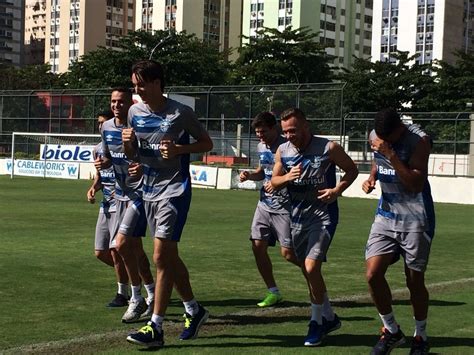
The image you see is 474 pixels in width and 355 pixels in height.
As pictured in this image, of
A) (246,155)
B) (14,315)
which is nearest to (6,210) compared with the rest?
(14,315)

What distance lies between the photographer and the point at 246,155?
3834cm

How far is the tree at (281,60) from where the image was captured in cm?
6812

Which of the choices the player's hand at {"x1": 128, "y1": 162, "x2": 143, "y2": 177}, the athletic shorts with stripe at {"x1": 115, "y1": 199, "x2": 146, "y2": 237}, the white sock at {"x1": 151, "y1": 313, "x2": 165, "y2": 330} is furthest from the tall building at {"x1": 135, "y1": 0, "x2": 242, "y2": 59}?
the white sock at {"x1": 151, "y1": 313, "x2": 165, "y2": 330}

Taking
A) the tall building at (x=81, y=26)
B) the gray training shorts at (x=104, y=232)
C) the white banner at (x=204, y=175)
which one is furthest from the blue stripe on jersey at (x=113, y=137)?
the tall building at (x=81, y=26)

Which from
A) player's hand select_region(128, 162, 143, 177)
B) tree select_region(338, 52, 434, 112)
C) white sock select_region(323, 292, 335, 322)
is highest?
tree select_region(338, 52, 434, 112)

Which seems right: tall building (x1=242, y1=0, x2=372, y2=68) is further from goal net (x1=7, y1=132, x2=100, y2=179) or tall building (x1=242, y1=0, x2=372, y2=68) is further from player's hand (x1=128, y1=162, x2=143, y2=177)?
player's hand (x1=128, y1=162, x2=143, y2=177)

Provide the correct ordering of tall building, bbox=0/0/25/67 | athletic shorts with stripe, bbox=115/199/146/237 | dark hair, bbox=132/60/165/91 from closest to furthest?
dark hair, bbox=132/60/165/91, athletic shorts with stripe, bbox=115/199/146/237, tall building, bbox=0/0/25/67

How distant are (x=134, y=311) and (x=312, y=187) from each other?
192 cm

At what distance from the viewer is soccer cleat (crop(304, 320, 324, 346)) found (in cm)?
600

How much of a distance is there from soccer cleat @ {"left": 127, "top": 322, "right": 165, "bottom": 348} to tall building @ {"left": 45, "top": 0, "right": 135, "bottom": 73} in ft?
392

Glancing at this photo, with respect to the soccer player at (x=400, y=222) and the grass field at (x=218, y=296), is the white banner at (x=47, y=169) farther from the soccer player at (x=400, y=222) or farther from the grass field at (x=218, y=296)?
the soccer player at (x=400, y=222)

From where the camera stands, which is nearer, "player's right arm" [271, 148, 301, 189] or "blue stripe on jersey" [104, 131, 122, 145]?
"player's right arm" [271, 148, 301, 189]

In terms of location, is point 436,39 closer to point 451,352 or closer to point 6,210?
point 6,210

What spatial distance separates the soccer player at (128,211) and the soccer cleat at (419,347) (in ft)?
7.89
